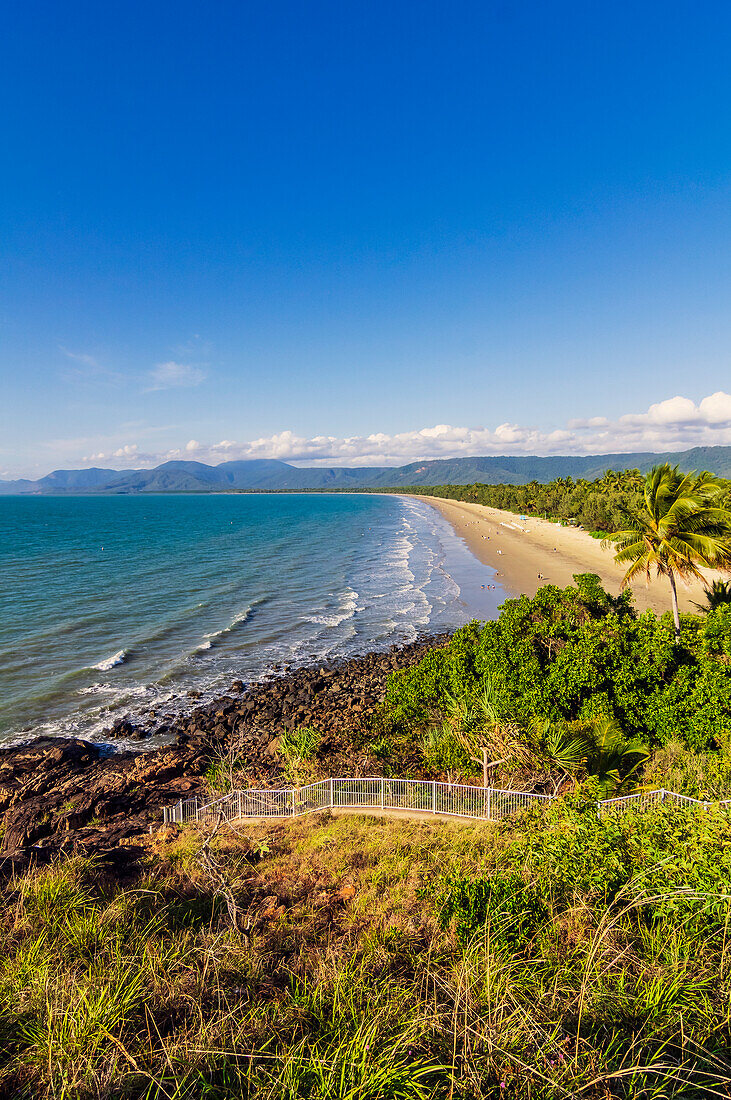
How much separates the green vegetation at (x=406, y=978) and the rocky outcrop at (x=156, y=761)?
16.3 ft

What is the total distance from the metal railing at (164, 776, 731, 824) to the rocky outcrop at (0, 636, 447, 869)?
1563 millimetres

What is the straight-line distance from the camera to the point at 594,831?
305 inches

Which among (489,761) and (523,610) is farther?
(523,610)

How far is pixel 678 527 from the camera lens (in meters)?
20.8

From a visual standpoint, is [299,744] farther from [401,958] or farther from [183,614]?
[183,614]

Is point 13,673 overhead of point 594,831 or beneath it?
beneath

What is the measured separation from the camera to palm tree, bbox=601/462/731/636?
20.1 meters

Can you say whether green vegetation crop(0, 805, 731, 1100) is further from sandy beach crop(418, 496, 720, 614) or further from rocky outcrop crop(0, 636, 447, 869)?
sandy beach crop(418, 496, 720, 614)

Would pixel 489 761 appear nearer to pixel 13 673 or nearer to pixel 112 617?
pixel 13 673

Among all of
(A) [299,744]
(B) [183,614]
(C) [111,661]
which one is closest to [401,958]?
(A) [299,744]

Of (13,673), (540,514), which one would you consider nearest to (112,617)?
(13,673)

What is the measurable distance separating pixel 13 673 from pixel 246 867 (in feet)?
79.6

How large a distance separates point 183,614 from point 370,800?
29890 mm

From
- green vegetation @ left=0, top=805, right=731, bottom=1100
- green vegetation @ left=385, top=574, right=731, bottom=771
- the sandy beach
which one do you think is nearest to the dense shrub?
green vegetation @ left=385, top=574, right=731, bottom=771
